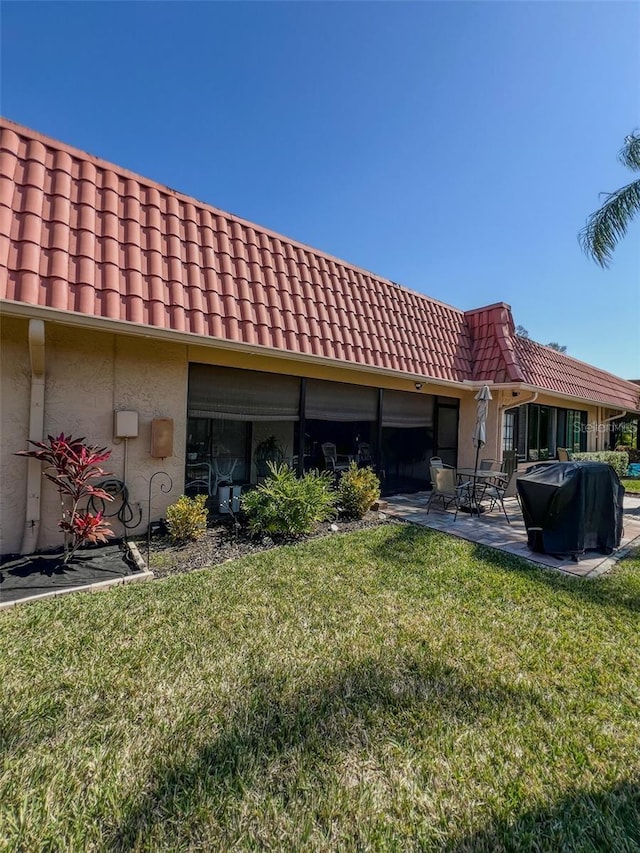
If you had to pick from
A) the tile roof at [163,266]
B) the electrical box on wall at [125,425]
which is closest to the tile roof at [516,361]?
the tile roof at [163,266]

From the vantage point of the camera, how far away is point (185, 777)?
1973 mm

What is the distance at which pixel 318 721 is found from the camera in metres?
2.38

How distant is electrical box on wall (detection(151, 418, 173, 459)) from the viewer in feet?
18.5

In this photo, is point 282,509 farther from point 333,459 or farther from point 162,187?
point 162,187

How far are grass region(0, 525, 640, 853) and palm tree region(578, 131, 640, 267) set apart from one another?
34.2ft

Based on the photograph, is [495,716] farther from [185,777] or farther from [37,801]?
[37,801]

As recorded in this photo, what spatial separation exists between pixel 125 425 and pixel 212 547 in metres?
2.19

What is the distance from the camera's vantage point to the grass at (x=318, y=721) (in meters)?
1.77

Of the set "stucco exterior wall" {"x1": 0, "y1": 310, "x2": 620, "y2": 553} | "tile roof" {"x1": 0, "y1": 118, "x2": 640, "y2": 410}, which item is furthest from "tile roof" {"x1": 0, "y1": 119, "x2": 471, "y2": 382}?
"stucco exterior wall" {"x1": 0, "y1": 310, "x2": 620, "y2": 553}

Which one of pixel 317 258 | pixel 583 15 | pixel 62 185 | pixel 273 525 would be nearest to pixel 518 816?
pixel 273 525

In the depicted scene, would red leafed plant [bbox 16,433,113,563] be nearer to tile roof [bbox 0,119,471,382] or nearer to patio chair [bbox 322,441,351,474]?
tile roof [bbox 0,119,471,382]

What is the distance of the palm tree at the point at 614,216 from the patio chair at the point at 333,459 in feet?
30.0

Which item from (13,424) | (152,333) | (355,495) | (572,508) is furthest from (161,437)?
(572,508)

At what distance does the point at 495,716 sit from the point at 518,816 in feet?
2.15
